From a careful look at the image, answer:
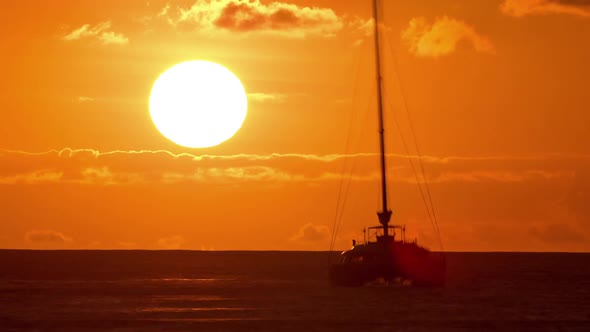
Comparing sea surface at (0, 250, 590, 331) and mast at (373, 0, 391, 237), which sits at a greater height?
mast at (373, 0, 391, 237)

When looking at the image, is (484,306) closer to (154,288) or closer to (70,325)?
(70,325)

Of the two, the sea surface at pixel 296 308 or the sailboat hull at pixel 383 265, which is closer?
the sea surface at pixel 296 308

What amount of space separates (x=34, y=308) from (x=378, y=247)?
3404cm

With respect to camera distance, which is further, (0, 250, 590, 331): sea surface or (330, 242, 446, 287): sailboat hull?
(330, 242, 446, 287): sailboat hull

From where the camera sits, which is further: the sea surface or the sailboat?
the sailboat

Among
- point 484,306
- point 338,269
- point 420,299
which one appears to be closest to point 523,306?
point 484,306

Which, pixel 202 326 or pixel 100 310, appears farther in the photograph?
pixel 100 310

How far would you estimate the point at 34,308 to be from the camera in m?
90.8

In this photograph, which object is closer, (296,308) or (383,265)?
(296,308)

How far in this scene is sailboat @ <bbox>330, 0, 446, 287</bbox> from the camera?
100 m

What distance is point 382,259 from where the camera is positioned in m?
100

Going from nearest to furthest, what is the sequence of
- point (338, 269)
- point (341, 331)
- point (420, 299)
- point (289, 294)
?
point (341, 331)
point (420, 299)
point (338, 269)
point (289, 294)

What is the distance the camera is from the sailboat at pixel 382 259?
100225 millimetres

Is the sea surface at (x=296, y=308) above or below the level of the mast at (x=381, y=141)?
below
